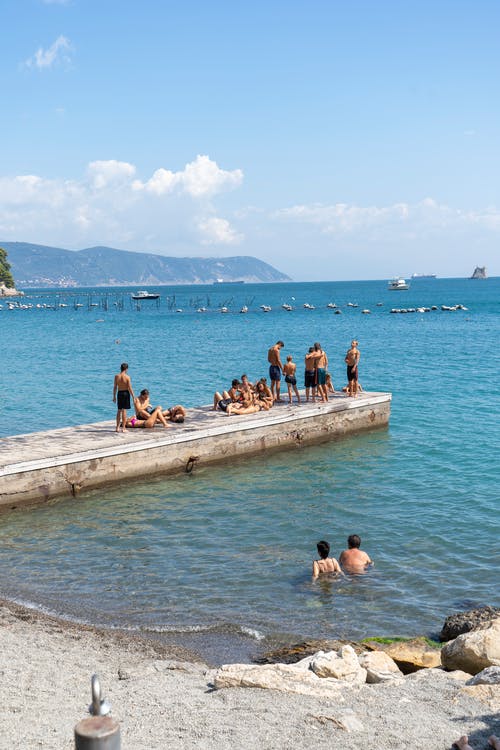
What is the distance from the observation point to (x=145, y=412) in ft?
64.3

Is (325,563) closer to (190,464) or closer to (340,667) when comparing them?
(340,667)

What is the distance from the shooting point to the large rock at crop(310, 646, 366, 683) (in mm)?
8258

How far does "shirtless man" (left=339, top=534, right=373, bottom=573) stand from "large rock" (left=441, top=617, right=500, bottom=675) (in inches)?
135

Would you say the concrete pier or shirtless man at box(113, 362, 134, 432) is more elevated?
shirtless man at box(113, 362, 134, 432)

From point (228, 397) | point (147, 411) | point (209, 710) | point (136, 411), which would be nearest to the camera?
point (209, 710)

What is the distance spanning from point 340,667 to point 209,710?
172 centimetres

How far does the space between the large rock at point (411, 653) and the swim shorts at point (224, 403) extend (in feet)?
39.8

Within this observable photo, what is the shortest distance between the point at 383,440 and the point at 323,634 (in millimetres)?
12596

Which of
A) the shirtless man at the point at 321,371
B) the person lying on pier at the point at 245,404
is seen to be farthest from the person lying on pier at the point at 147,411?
the shirtless man at the point at 321,371

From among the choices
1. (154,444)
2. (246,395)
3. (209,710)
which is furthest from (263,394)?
(209,710)

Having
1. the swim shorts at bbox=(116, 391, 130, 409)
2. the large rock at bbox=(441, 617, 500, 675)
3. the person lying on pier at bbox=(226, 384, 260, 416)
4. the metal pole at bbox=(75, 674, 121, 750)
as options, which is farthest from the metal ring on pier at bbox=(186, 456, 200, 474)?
the metal pole at bbox=(75, 674, 121, 750)

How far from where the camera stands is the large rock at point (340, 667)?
8258mm

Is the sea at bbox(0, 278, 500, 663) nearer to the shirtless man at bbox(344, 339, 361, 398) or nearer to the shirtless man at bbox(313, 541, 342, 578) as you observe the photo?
the shirtless man at bbox(313, 541, 342, 578)

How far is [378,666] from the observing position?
28.8ft
